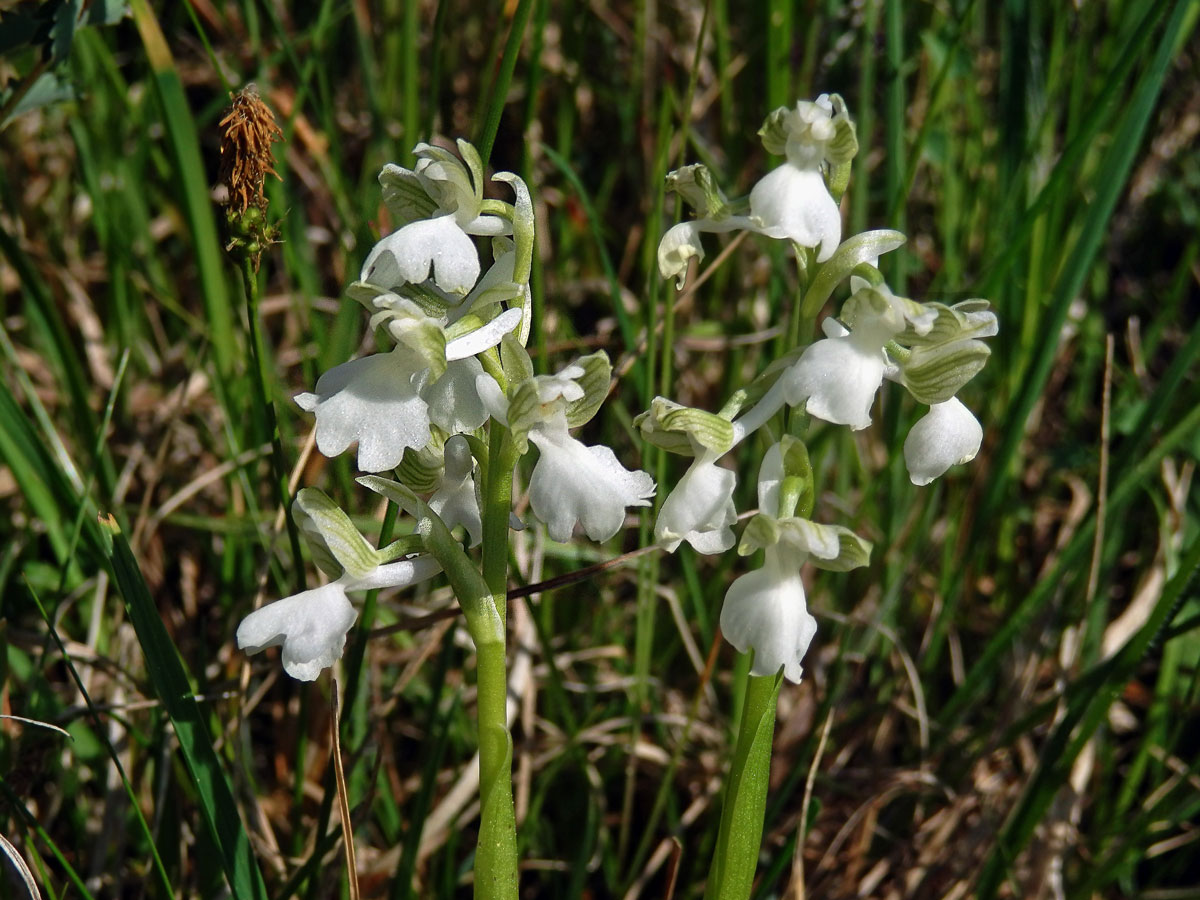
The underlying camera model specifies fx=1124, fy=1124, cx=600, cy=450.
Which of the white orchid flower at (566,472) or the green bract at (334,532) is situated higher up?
the white orchid flower at (566,472)

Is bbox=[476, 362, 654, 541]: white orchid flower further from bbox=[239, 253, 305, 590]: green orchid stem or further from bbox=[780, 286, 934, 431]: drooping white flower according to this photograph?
bbox=[239, 253, 305, 590]: green orchid stem

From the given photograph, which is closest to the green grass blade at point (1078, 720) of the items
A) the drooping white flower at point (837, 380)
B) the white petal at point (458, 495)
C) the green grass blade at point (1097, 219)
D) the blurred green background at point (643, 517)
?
the blurred green background at point (643, 517)

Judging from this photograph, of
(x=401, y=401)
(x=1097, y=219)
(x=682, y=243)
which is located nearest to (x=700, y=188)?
(x=682, y=243)

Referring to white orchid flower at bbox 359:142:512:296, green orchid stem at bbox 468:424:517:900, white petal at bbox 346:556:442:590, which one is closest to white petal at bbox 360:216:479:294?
white orchid flower at bbox 359:142:512:296

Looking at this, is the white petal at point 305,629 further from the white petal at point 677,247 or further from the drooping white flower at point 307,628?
the white petal at point 677,247

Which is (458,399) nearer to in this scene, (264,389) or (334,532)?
(334,532)

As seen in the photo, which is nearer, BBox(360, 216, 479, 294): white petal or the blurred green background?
BBox(360, 216, 479, 294): white petal
